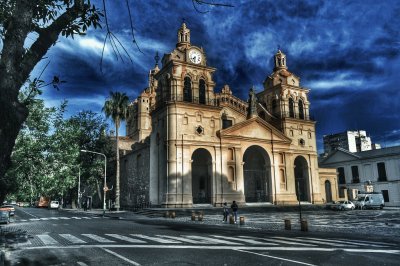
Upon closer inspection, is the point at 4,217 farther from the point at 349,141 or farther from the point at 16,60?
the point at 349,141

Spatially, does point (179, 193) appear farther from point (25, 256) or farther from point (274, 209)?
point (25, 256)

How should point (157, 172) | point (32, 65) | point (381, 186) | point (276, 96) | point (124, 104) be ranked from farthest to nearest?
point (381, 186) → point (276, 96) → point (124, 104) → point (157, 172) → point (32, 65)

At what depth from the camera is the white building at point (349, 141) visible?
88.2 m

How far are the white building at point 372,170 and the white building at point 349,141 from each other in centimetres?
2543

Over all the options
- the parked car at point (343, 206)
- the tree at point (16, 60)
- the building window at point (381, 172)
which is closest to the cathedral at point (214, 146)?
the parked car at point (343, 206)

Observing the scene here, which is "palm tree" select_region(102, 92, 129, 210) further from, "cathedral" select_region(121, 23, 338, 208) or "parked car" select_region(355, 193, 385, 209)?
"parked car" select_region(355, 193, 385, 209)

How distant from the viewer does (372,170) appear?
2264 inches

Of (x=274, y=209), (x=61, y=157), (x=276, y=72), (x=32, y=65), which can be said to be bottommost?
(x=274, y=209)

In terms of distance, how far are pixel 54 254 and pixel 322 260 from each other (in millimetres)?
7728

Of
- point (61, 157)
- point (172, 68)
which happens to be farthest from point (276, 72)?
point (61, 157)

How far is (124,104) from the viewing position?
4325 cm

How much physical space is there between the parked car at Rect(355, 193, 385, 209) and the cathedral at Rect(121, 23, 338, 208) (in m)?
5.10

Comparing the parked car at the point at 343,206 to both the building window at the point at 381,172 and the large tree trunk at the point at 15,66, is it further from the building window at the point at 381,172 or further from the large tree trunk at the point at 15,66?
the large tree trunk at the point at 15,66

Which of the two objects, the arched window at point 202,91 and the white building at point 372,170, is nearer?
the arched window at point 202,91
